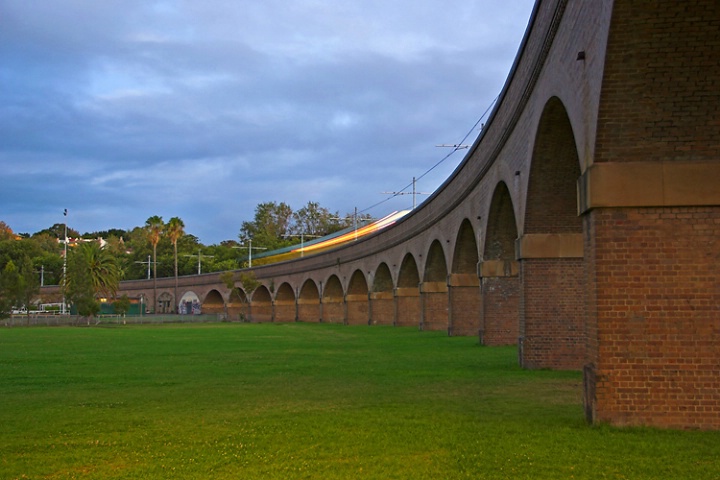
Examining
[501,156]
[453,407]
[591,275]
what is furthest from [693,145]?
[501,156]

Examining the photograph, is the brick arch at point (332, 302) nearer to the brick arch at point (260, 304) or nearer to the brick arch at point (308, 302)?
the brick arch at point (308, 302)

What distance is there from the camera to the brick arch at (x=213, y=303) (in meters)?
92.2

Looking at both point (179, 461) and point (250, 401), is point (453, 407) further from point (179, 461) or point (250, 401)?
point (179, 461)

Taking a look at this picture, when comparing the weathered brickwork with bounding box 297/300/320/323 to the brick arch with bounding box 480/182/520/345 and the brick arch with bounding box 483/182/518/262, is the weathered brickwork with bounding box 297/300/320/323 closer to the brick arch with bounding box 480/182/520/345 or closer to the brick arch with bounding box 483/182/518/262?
the brick arch with bounding box 480/182/520/345

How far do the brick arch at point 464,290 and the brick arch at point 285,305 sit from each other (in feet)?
152

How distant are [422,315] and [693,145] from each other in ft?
88.2

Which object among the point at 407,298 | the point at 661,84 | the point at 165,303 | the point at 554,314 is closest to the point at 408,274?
the point at 407,298

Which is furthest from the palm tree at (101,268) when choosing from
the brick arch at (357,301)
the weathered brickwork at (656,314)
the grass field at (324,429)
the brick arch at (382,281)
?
the weathered brickwork at (656,314)

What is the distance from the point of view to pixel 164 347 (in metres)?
27.0

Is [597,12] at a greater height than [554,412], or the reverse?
[597,12]

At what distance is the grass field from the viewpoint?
738 cm

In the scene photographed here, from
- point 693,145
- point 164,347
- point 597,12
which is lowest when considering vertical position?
point 164,347

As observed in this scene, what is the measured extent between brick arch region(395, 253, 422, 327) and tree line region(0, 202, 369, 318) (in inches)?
1129

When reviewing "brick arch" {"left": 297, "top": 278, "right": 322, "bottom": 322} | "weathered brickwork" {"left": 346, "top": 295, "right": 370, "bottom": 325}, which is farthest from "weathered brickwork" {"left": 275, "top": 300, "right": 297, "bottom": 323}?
"weathered brickwork" {"left": 346, "top": 295, "right": 370, "bottom": 325}
